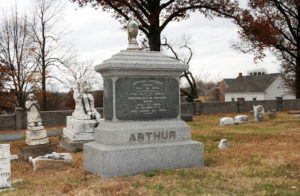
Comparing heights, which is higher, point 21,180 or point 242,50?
point 242,50

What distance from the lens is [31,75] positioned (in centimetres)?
2714

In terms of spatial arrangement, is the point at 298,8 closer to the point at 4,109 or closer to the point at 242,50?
the point at 242,50

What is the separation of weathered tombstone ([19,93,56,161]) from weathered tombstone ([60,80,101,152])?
3.21 feet

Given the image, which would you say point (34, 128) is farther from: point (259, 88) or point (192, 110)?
point (259, 88)

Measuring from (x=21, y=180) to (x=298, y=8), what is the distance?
2955cm

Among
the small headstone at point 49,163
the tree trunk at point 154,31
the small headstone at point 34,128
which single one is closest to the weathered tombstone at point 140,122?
the small headstone at point 49,163

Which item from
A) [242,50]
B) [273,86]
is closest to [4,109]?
[242,50]

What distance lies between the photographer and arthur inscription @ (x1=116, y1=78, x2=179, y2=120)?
6.67 metres

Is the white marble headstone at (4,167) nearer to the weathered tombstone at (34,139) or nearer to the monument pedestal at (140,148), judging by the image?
the monument pedestal at (140,148)

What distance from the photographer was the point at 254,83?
189ft

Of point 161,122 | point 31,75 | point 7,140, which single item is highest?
point 31,75

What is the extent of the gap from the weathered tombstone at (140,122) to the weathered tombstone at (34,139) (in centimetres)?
420

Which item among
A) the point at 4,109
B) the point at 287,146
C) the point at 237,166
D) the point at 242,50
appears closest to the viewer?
the point at 237,166

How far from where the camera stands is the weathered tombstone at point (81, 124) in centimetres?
1193
